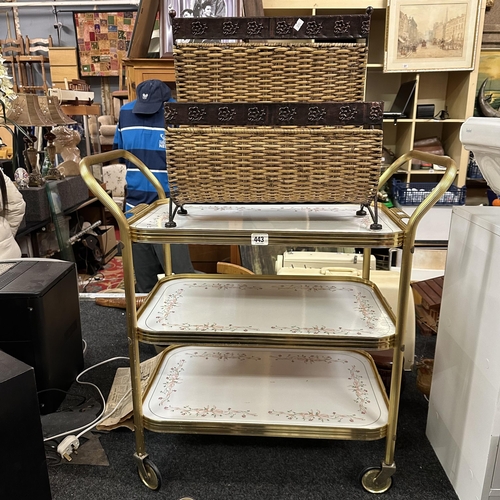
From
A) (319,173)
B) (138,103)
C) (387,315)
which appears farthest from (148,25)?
(387,315)

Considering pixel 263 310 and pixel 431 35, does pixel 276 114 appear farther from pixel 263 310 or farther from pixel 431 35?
pixel 431 35

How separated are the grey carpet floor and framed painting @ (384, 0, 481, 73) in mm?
2322

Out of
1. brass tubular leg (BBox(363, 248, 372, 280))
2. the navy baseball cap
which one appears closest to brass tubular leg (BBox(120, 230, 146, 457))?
brass tubular leg (BBox(363, 248, 372, 280))

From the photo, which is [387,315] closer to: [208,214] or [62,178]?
[208,214]

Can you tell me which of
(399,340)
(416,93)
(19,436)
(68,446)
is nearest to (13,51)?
(416,93)

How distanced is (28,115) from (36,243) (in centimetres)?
83

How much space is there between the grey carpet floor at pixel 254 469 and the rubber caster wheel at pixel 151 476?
2cm

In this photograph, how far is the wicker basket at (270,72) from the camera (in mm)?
1194

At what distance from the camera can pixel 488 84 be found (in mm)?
3443

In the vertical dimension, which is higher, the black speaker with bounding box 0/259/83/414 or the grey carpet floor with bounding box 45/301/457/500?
the black speaker with bounding box 0/259/83/414

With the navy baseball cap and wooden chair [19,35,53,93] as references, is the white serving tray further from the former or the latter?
wooden chair [19,35,53,93]

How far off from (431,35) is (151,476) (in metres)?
3.05

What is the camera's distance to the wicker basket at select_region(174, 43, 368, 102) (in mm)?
1194

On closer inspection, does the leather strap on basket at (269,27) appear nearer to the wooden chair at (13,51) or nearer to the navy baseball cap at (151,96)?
the navy baseball cap at (151,96)
